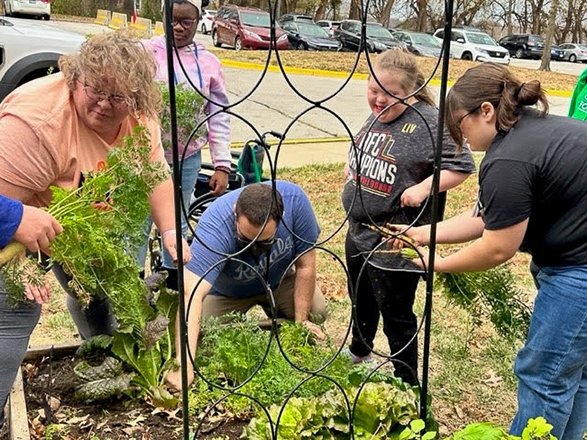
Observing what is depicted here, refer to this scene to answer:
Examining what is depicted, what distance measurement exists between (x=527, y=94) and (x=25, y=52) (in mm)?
5645

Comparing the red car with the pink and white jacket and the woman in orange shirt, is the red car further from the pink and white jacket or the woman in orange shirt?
the woman in orange shirt

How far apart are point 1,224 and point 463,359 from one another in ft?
6.99

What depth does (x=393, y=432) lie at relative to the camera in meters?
1.94

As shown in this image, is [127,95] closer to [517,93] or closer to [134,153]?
Result: [134,153]

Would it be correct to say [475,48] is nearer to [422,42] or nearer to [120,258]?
[422,42]

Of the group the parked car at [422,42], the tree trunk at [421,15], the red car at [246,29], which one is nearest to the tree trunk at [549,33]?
the parked car at [422,42]

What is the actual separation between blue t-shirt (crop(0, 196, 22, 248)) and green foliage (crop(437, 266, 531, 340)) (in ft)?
A: 4.73

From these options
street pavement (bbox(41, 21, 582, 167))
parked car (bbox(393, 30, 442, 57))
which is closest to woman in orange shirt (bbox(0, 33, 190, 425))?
street pavement (bbox(41, 21, 582, 167))

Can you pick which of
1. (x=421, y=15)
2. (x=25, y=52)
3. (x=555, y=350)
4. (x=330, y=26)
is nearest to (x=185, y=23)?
(x=555, y=350)

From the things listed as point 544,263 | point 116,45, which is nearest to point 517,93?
point 544,263

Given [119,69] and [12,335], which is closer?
[119,69]

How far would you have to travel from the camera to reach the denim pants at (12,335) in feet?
6.33

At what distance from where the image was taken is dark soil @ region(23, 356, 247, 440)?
2.21 meters

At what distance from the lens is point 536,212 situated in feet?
5.89
